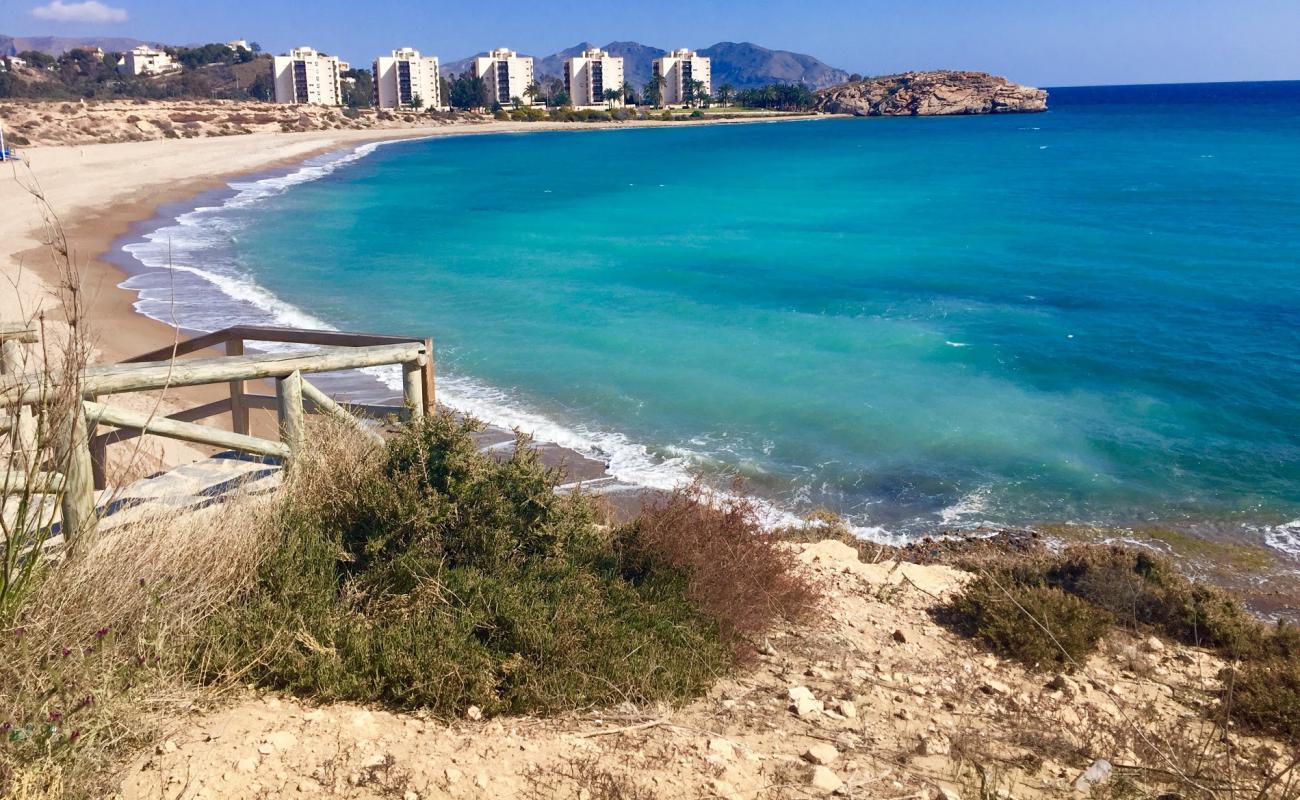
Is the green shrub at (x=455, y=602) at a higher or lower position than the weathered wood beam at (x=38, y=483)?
lower

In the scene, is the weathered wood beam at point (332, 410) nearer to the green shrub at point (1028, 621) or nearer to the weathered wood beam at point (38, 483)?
the weathered wood beam at point (38, 483)

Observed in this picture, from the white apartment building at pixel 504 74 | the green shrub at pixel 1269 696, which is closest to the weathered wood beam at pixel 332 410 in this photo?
the green shrub at pixel 1269 696

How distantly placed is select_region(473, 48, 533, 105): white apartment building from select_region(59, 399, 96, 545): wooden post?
631ft

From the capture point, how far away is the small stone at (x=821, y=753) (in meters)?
4.46

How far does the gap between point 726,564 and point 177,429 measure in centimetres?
310

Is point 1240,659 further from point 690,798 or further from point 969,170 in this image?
point 969,170

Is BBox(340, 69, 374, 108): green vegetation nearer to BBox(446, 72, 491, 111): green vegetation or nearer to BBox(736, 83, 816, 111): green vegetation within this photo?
BBox(446, 72, 491, 111): green vegetation

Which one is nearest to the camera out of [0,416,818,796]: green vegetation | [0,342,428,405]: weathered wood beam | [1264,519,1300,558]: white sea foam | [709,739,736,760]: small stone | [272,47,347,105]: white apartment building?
[0,416,818,796]: green vegetation

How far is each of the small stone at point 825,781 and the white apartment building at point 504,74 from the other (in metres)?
193

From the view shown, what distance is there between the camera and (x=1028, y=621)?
6570 millimetres

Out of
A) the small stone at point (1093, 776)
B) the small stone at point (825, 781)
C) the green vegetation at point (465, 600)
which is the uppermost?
the green vegetation at point (465, 600)

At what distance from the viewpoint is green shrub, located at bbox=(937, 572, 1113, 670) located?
6438 mm

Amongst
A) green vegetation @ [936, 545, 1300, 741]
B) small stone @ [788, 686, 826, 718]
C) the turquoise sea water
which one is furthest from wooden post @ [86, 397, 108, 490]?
the turquoise sea water

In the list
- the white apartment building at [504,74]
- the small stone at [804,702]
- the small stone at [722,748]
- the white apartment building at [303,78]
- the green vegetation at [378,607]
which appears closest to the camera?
the green vegetation at [378,607]
